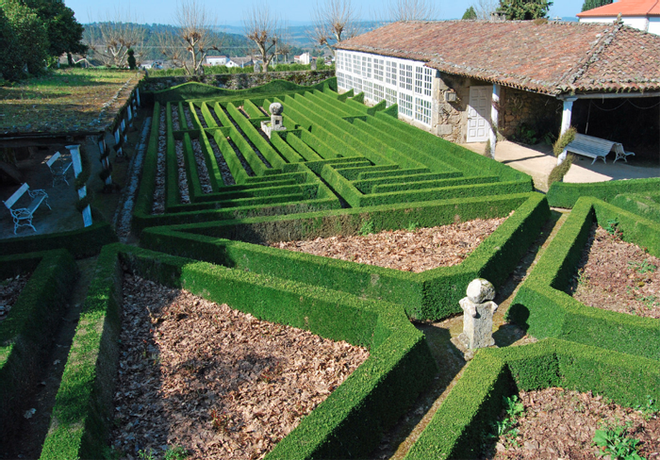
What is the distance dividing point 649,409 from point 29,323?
30.1ft

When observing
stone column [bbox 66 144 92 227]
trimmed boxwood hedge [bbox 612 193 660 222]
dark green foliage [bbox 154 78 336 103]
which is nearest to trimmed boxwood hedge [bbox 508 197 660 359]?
trimmed boxwood hedge [bbox 612 193 660 222]

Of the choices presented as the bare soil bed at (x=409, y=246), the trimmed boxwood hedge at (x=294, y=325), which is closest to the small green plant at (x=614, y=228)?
the bare soil bed at (x=409, y=246)

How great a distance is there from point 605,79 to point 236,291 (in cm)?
1143

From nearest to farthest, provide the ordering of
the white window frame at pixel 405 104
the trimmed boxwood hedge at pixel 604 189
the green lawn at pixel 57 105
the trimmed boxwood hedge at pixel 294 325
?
the trimmed boxwood hedge at pixel 294 325, the green lawn at pixel 57 105, the trimmed boxwood hedge at pixel 604 189, the white window frame at pixel 405 104

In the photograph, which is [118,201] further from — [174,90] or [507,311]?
[174,90]

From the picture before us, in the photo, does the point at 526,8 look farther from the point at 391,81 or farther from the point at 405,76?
the point at 405,76

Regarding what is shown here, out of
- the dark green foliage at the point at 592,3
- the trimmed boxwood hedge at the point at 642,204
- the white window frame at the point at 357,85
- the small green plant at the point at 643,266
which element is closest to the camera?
the small green plant at the point at 643,266

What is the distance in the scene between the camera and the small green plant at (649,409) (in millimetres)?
6464

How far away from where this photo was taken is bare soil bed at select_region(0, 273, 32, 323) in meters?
9.69

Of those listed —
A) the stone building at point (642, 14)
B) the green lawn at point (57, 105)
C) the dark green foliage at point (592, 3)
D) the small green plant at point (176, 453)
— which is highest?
the dark green foliage at point (592, 3)

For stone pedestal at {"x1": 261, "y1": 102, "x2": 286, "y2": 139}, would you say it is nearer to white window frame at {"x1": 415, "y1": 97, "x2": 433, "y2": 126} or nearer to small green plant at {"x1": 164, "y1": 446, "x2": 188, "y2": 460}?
white window frame at {"x1": 415, "y1": 97, "x2": 433, "y2": 126}

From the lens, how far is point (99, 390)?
267 inches

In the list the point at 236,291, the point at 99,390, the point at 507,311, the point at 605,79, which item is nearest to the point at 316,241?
the point at 236,291

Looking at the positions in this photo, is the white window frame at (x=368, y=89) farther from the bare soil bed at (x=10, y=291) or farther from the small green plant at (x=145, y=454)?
the small green plant at (x=145, y=454)
